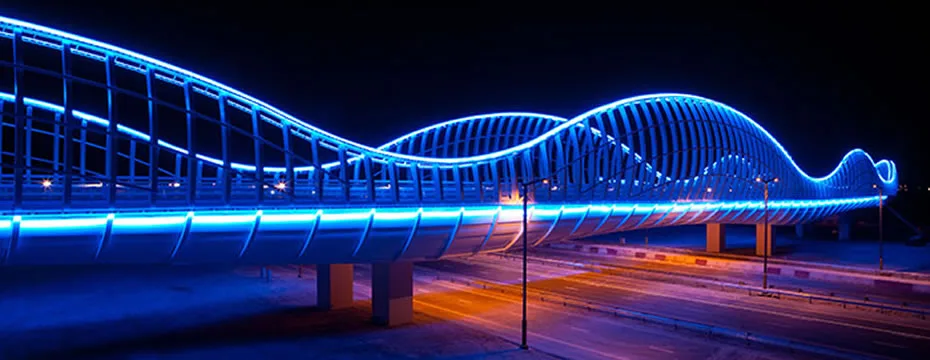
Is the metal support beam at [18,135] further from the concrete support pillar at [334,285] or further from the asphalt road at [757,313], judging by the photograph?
the asphalt road at [757,313]

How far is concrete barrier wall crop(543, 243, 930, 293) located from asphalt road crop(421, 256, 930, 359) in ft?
37.1

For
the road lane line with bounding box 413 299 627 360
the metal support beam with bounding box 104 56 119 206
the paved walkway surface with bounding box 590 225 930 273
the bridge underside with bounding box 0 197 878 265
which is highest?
the metal support beam with bounding box 104 56 119 206

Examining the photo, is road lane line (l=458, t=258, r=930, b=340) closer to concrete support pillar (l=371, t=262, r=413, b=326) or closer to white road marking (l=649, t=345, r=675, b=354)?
white road marking (l=649, t=345, r=675, b=354)

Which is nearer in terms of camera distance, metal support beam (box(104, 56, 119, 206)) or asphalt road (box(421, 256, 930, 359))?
metal support beam (box(104, 56, 119, 206))

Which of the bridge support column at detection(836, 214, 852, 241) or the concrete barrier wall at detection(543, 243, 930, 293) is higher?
the bridge support column at detection(836, 214, 852, 241)

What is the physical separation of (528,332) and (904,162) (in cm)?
13406

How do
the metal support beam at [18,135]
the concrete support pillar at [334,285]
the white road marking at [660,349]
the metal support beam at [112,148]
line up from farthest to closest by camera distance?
1. the concrete support pillar at [334,285]
2. the white road marking at [660,349]
3. the metal support beam at [112,148]
4. the metal support beam at [18,135]

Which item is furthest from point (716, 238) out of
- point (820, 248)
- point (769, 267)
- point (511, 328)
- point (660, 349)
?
point (660, 349)

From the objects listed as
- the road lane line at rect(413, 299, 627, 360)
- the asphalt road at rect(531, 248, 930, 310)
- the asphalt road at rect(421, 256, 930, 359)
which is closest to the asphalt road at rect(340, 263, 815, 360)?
the road lane line at rect(413, 299, 627, 360)

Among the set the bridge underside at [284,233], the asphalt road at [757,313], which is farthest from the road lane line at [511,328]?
the asphalt road at [757,313]

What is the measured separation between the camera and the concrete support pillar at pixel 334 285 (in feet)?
109

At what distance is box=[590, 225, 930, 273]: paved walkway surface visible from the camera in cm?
5478

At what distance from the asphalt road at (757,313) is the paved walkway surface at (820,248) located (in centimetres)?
2314

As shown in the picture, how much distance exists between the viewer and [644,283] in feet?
139
